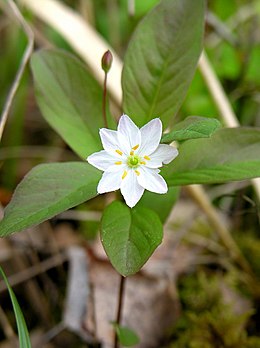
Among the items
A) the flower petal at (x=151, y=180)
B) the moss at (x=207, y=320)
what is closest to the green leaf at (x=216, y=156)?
the flower petal at (x=151, y=180)

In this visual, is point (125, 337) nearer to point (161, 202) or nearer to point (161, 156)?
point (161, 202)

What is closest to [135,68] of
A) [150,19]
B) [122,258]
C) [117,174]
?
[150,19]

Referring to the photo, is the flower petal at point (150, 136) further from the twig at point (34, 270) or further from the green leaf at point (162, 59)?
the twig at point (34, 270)

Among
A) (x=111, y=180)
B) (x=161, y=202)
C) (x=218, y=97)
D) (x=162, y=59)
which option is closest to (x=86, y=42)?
(x=218, y=97)

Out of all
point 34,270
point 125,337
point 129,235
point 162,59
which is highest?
point 162,59

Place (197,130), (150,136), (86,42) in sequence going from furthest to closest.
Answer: (86,42) → (150,136) → (197,130)

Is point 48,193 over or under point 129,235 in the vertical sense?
over

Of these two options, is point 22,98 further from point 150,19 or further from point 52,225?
point 150,19
